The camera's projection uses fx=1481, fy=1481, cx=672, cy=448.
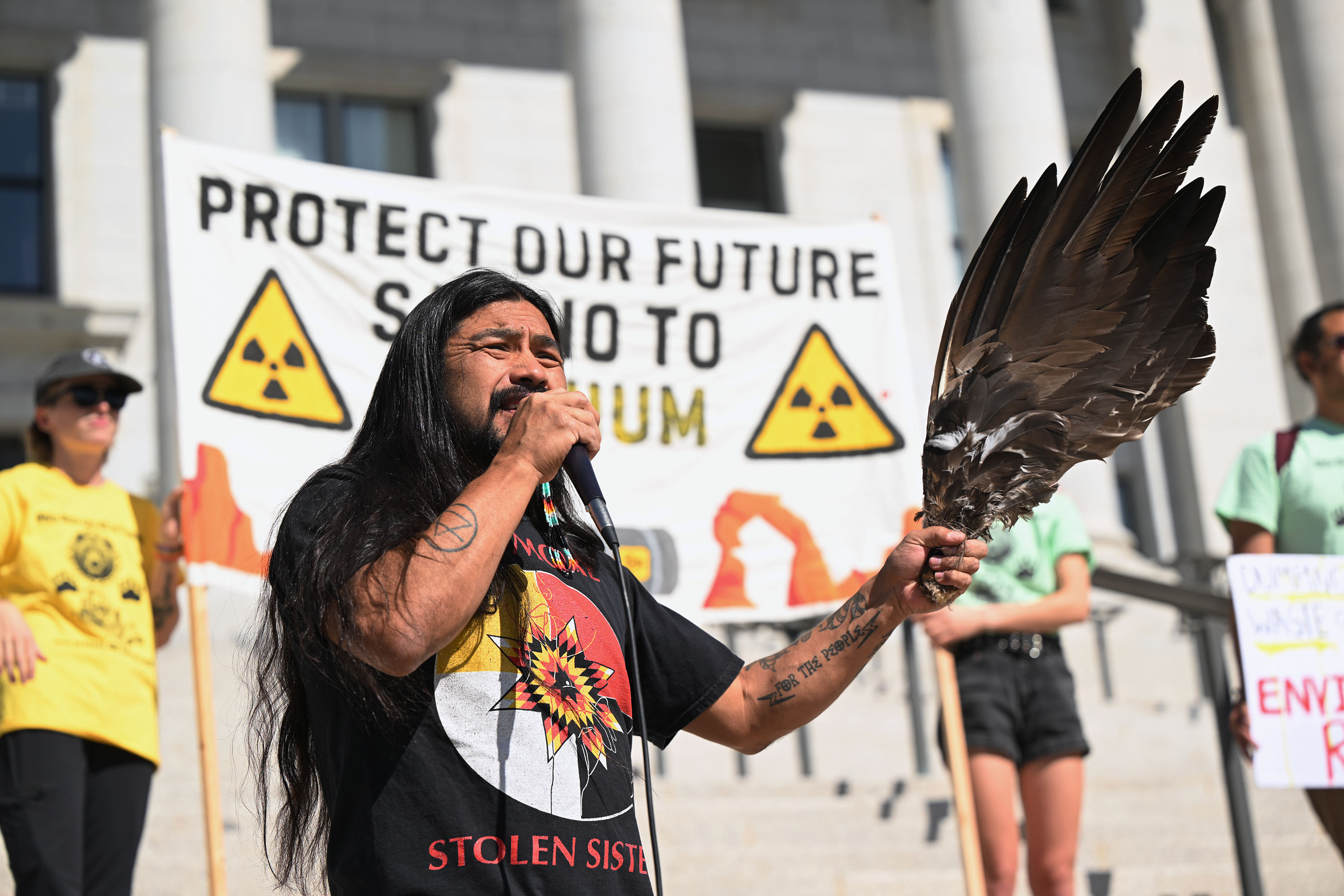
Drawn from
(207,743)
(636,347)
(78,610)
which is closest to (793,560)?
(636,347)

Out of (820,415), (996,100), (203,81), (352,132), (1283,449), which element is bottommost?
(1283,449)

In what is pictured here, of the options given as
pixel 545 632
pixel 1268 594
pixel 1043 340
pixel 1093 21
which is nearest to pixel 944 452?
pixel 1043 340

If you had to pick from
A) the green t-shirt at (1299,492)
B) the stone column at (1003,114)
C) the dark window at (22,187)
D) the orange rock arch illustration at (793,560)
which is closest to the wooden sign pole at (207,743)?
the orange rock arch illustration at (793,560)

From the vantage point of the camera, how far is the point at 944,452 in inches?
92.9

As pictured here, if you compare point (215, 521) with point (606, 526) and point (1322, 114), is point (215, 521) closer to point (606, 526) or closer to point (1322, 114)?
point (606, 526)

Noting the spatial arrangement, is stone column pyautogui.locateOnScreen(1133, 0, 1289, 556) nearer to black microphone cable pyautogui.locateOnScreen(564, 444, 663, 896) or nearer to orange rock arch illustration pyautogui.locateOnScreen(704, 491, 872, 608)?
orange rock arch illustration pyautogui.locateOnScreen(704, 491, 872, 608)

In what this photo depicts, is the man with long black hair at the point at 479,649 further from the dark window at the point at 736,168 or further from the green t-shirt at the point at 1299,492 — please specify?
the dark window at the point at 736,168

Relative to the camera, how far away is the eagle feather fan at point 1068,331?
228 centimetres

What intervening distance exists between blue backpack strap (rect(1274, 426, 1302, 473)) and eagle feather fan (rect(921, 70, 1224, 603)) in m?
2.50

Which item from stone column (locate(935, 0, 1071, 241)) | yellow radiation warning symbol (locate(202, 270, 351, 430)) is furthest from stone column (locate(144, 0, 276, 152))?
stone column (locate(935, 0, 1071, 241))

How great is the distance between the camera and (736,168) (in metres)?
17.1

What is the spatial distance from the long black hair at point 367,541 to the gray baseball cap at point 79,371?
2.38 m

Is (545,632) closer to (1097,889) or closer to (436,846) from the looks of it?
(436,846)

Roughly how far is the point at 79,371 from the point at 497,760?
10.3ft
